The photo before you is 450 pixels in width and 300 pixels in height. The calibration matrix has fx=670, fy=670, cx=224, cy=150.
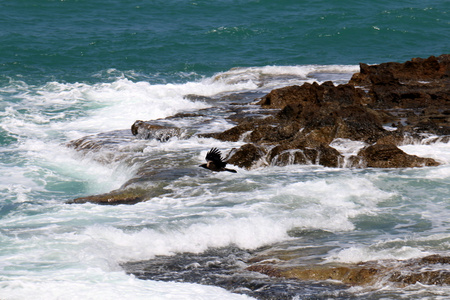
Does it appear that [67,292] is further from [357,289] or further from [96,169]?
[96,169]

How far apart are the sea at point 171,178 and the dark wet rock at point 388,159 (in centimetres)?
30

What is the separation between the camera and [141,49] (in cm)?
2986

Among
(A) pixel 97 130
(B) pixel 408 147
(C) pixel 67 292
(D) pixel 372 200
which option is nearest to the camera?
(C) pixel 67 292

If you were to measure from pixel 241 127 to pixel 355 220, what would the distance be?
5.60 metres

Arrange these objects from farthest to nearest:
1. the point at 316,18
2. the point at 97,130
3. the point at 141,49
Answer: the point at 316,18 < the point at 141,49 < the point at 97,130

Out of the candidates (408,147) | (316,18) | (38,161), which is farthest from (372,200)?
(316,18)

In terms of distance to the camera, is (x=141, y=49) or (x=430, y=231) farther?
(x=141, y=49)

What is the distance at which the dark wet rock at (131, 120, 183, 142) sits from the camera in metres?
15.2

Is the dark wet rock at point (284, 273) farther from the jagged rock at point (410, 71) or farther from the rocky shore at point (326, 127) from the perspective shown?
the jagged rock at point (410, 71)

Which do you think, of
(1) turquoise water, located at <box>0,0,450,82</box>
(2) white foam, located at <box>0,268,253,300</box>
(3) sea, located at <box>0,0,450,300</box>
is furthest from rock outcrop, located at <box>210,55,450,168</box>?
(1) turquoise water, located at <box>0,0,450,82</box>

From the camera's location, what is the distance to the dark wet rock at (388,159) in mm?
12703

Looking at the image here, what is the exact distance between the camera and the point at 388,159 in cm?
1278

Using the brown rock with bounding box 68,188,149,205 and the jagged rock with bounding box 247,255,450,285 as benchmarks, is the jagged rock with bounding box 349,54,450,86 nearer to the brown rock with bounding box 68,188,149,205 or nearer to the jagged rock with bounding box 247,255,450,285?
the brown rock with bounding box 68,188,149,205

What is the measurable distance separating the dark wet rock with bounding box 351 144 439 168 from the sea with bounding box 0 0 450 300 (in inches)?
11.6
